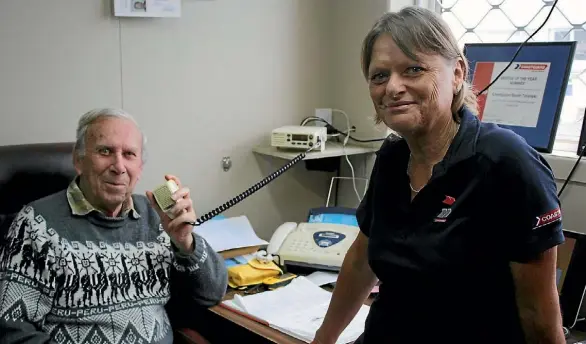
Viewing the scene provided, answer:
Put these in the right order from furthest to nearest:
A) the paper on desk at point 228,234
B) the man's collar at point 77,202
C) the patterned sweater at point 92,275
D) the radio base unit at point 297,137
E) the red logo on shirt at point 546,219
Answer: the radio base unit at point 297,137 < the paper on desk at point 228,234 < the man's collar at point 77,202 < the patterned sweater at point 92,275 < the red logo on shirt at point 546,219

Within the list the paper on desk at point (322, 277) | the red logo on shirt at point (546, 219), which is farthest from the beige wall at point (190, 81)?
the red logo on shirt at point (546, 219)

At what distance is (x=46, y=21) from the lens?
6.18 feet

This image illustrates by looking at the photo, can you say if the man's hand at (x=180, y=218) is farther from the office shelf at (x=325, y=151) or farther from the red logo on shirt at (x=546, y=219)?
the red logo on shirt at (x=546, y=219)

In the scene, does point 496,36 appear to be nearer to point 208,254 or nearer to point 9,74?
point 208,254

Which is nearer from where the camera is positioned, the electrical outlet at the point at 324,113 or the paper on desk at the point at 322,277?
the paper on desk at the point at 322,277

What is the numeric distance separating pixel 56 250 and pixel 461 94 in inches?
41.9

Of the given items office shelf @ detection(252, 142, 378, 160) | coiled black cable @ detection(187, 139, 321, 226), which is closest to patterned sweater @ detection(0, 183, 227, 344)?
coiled black cable @ detection(187, 139, 321, 226)

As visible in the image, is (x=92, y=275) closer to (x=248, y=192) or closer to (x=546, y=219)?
(x=248, y=192)

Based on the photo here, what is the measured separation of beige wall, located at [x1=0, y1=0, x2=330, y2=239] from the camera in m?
1.89

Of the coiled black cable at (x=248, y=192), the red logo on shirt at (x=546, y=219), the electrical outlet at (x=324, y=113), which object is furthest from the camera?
the electrical outlet at (x=324, y=113)

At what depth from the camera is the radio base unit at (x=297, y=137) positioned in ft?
7.43

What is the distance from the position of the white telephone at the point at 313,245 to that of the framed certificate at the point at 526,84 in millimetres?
640

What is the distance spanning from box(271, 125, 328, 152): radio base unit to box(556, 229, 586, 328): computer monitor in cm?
100

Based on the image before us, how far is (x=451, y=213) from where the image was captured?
1.06m
